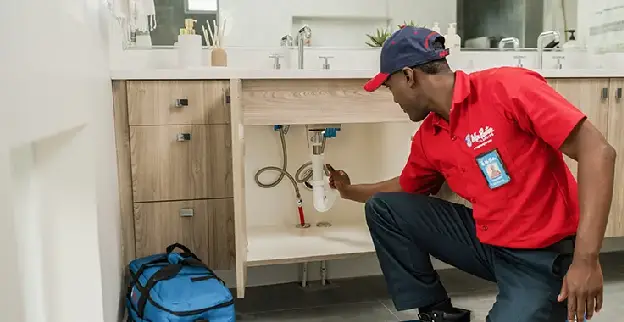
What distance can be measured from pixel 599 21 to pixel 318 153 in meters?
1.67

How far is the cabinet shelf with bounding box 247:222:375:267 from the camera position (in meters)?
2.19

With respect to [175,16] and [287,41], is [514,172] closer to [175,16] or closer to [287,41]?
[287,41]

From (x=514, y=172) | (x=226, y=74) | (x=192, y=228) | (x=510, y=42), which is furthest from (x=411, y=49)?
(x=510, y=42)

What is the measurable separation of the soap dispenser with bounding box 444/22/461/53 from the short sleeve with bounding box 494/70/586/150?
1.32 m

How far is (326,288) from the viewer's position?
2.56 m

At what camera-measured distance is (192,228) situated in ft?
7.47

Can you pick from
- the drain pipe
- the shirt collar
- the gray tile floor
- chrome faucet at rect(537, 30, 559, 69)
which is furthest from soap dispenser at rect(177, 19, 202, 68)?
chrome faucet at rect(537, 30, 559, 69)

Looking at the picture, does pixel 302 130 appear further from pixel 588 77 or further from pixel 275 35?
pixel 588 77

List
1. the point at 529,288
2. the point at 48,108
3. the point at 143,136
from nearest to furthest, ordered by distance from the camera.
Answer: the point at 48,108 < the point at 529,288 < the point at 143,136

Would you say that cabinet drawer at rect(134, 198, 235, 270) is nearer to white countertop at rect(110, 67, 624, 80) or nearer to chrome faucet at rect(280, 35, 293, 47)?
white countertop at rect(110, 67, 624, 80)

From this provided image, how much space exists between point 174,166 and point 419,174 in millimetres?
896

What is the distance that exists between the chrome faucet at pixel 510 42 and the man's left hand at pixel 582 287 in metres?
1.82

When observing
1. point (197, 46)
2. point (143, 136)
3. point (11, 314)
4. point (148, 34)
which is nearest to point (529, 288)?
point (11, 314)

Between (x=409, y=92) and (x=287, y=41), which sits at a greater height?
(x=287, y=41)
